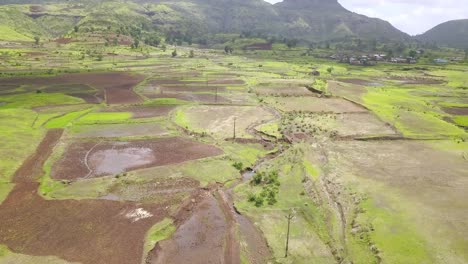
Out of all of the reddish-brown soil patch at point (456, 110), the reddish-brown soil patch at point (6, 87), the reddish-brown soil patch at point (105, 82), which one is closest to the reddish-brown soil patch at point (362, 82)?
the reddish-brown soil patch at point (456, 110)

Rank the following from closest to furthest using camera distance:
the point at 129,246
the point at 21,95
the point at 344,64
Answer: the point at 129,246
the point at 21,95
the point at 344,64

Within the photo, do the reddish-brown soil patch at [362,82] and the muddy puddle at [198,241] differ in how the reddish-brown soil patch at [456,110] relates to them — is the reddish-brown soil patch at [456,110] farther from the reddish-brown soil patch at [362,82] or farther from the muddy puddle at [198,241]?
the muddy puddle at [198,241]

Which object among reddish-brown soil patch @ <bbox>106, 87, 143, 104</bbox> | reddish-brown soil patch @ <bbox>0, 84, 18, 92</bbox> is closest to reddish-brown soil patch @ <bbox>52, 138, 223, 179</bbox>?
reddish-brown soil patch @ <bbox>106, 87, 143, 104</bbox>

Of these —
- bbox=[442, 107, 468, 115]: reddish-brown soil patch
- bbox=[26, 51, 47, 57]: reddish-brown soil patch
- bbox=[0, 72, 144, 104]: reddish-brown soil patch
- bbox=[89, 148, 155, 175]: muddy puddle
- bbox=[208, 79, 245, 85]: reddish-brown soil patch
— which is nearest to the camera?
bbox=[89, 148, 155, 175]: muddy puddle

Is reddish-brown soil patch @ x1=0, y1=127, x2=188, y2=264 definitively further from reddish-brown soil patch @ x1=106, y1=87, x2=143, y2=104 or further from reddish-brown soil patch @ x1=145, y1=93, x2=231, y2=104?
reddish-brown soil patch @ x1=145, y1=93, x2=231, y2=104

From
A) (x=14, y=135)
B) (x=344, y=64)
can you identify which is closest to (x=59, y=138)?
(x=14, y=135)

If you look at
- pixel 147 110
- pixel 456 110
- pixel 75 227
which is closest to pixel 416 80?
pixel 456 110

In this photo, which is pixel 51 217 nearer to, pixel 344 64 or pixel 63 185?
pixel 63 185
